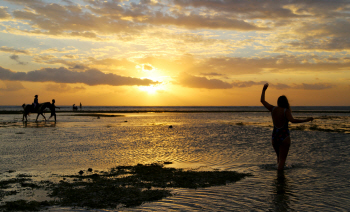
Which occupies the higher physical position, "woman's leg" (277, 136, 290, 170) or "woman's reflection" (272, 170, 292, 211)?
"woman's leg" (277, 136, 290, 170)

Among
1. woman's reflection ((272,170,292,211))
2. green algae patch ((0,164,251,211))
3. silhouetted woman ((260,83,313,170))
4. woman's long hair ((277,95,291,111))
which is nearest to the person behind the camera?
woman's reflection ((272,170,292,211))

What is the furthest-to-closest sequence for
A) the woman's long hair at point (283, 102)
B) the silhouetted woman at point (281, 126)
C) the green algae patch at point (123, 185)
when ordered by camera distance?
the woman's long hair at point (283, 102), the silhouetted woman at point (281, 126), the green algae patch at point (123, 185)

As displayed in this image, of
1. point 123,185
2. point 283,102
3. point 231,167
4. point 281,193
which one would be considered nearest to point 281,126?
point 283,102

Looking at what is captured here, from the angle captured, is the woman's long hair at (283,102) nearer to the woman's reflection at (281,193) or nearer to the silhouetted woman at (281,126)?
the silhouetted woman at (281,126)

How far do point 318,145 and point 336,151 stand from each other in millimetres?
2158

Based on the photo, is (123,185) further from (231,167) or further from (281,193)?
(231,167)

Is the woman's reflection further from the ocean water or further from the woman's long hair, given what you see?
the woman's long hair

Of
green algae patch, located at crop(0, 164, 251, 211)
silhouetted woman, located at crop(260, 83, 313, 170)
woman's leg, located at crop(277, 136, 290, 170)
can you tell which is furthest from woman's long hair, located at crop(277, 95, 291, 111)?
green algae patch, located at crop(0, 164, 251, 211)

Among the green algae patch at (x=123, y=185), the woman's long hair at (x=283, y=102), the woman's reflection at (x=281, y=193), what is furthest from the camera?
the woman's long hair at (x=283, y=102)

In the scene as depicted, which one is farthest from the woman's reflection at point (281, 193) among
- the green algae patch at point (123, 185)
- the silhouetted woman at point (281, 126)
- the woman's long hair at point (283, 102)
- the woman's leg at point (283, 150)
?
the woman's long hair at point (283, 102)

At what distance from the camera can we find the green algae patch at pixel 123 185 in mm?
6488

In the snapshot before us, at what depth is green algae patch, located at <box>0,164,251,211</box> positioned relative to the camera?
255 inches

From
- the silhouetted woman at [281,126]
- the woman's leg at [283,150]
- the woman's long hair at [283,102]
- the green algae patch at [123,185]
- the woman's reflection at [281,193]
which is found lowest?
the green algae patch at [123,185]

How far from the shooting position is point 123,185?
7953 millimetres
